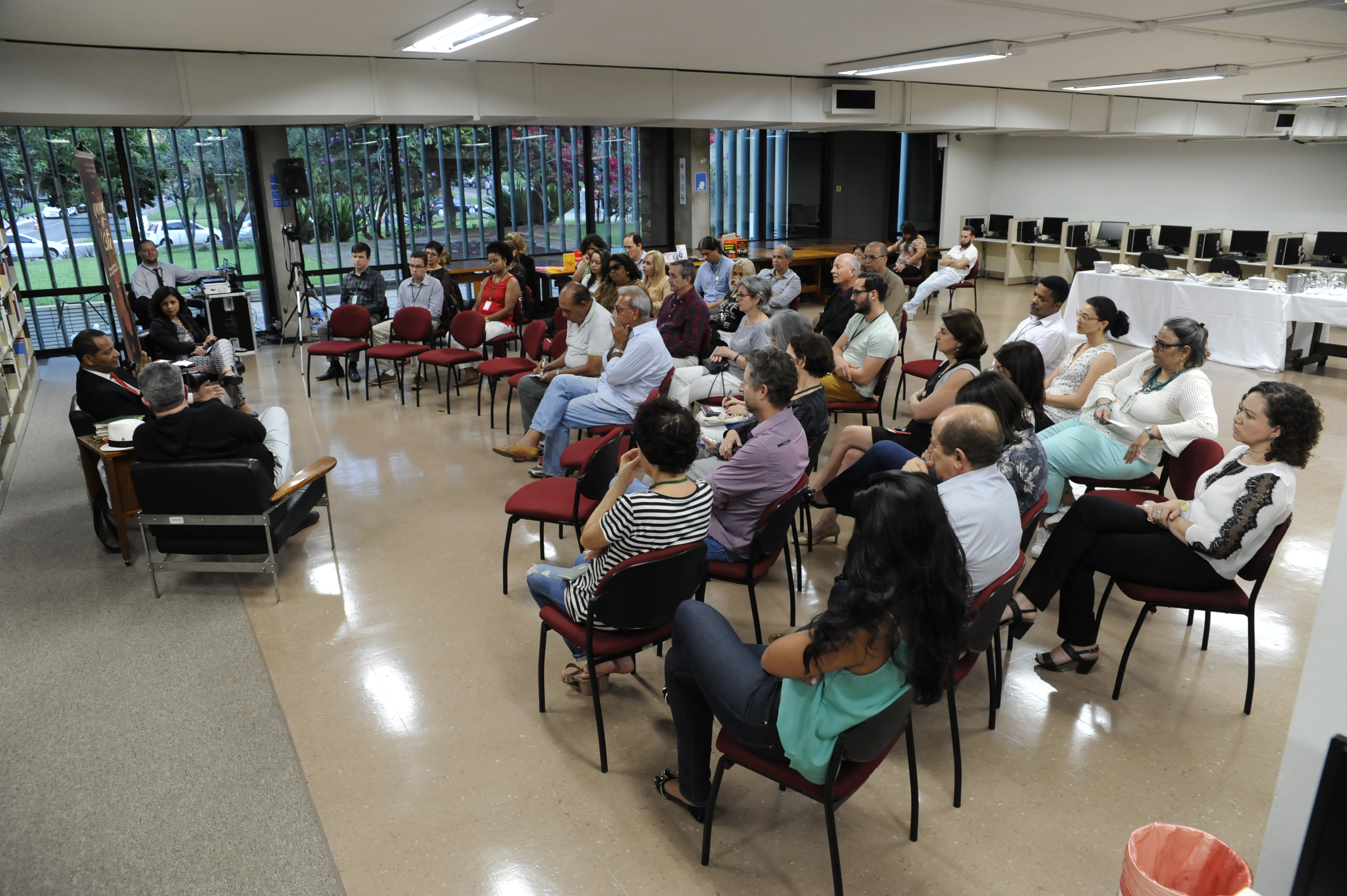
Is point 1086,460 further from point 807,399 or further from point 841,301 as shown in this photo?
point 841,301

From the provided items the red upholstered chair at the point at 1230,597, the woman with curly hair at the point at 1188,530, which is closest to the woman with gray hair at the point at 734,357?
the woman with curly hair at the point at 1188,530

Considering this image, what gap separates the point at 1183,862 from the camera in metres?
2.07

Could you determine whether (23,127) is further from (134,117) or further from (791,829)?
(791,829)

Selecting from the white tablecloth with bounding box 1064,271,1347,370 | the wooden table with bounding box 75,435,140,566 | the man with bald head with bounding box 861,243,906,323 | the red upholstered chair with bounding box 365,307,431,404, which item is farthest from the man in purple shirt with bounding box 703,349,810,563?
the white tablecloth with bounding box 1064,271,1347,370

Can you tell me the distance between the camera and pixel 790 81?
32.2ft

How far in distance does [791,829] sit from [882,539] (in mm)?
1203

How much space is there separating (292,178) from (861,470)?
7.46 meters

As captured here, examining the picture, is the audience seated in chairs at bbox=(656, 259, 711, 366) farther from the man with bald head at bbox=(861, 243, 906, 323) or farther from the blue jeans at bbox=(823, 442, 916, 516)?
the blue jeans at bbox=(823, 442, 916, 516)

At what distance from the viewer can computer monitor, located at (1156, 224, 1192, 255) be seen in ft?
41.9

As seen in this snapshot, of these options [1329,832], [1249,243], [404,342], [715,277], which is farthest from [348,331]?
[1249,243]

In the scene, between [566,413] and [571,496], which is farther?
[566,413]

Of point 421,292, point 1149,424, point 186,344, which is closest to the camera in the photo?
point 1149,424

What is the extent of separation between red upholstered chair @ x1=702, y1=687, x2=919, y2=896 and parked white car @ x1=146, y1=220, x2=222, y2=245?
9996 millimetres

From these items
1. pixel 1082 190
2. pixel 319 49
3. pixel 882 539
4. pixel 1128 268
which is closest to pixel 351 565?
pixel 882 539
